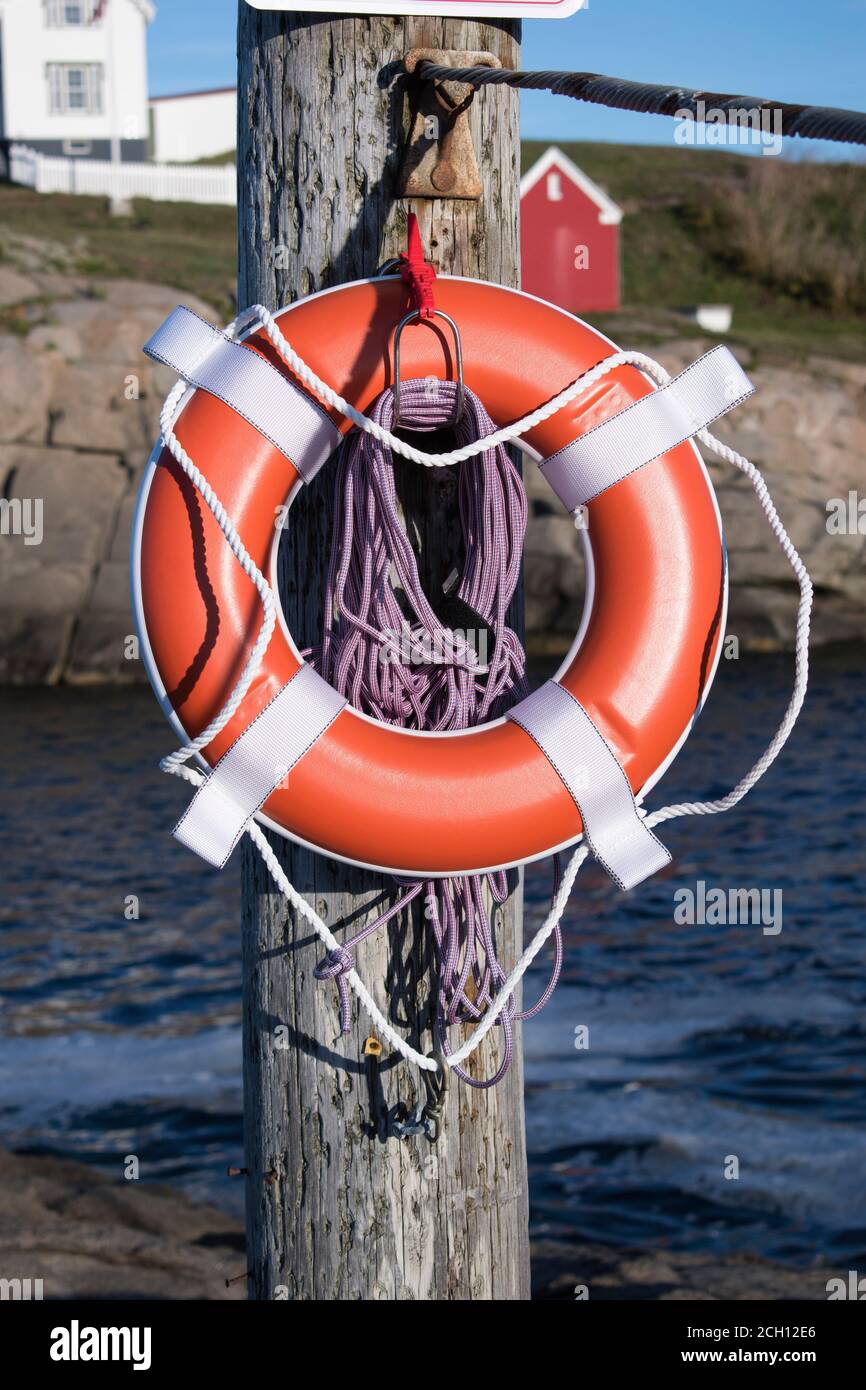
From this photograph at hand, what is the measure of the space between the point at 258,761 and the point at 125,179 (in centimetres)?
2321

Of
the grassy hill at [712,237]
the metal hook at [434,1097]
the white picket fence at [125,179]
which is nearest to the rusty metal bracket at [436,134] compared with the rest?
the metal hook at [434,1097]

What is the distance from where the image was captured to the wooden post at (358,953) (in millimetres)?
2156

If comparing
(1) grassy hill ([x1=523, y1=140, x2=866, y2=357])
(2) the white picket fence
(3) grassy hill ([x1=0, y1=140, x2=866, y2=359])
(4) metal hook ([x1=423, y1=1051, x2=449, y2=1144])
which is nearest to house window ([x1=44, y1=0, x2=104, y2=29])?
(2) the white picket fence

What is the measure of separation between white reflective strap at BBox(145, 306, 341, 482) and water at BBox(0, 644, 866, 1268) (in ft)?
9.49

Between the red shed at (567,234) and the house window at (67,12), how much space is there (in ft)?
33.2

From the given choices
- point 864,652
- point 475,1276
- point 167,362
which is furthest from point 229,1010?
point 864,652

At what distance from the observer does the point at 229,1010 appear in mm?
6195

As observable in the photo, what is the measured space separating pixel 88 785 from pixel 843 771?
508 centimetres

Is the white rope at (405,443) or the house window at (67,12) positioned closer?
the white rope at (405,443)

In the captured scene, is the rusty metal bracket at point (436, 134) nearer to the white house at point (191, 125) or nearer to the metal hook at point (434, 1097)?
the metal hook at point (434, 1097)

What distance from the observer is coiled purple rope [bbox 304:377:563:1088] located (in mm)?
2141

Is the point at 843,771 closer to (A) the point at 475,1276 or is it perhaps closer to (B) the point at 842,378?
(B) the point at 842,378

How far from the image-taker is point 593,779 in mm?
2174
